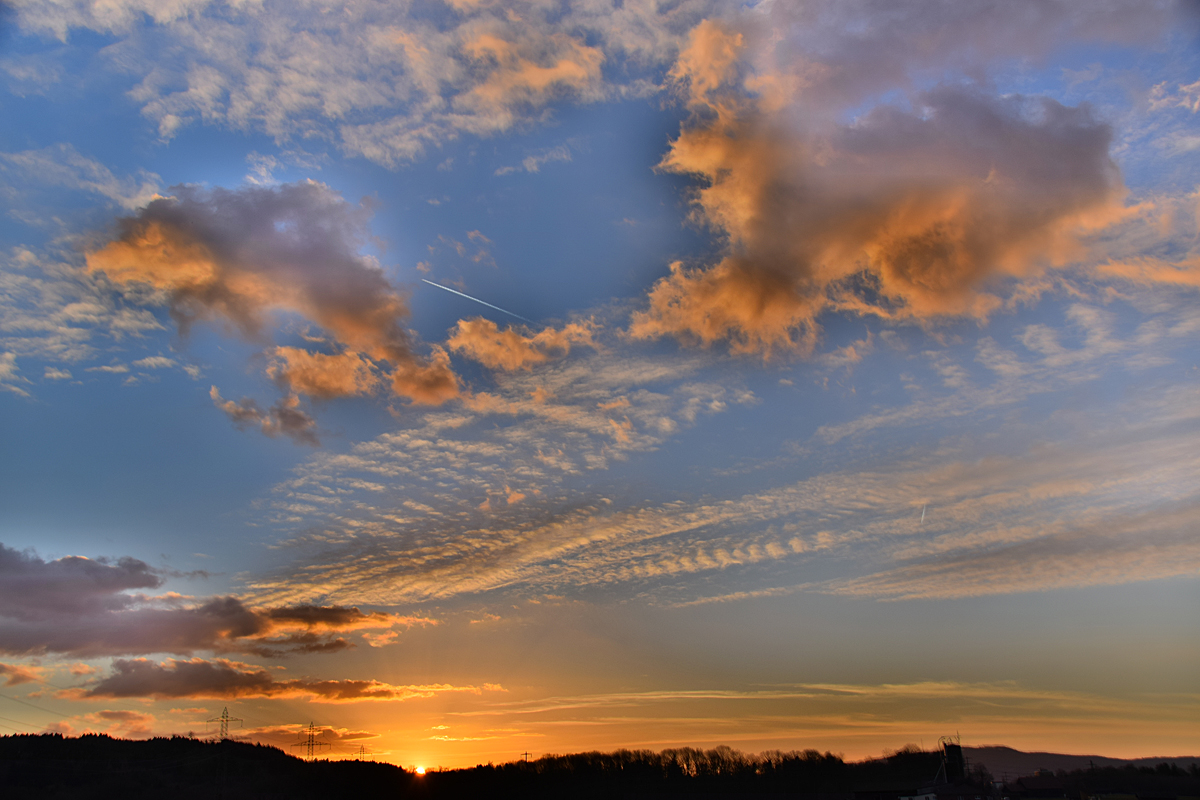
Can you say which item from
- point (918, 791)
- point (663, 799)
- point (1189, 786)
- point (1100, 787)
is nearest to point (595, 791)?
point (663, 799)

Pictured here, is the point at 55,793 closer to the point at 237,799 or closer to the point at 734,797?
the point at 237,799

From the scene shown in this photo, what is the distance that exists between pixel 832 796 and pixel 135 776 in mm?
181991

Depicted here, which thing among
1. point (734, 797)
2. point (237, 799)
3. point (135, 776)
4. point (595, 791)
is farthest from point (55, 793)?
point (734, 797)

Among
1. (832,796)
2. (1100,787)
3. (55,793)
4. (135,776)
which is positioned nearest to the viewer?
(1100,787)

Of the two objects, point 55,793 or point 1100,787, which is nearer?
point 1100,787

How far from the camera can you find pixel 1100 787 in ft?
501

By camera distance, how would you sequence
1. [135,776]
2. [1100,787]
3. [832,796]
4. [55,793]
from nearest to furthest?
[1100,787] < [55,793] < [832,796] < [135,776]

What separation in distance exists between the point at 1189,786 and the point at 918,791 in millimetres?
57446

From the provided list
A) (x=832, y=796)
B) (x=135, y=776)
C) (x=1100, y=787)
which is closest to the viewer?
(x=1100, y=787)

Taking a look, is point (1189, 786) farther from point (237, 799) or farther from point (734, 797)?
point (237, 799)

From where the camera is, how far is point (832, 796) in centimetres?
18150

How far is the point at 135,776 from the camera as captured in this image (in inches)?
7653

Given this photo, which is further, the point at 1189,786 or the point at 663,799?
the point at 663,799

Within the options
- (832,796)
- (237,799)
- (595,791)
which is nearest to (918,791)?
(832,796)
